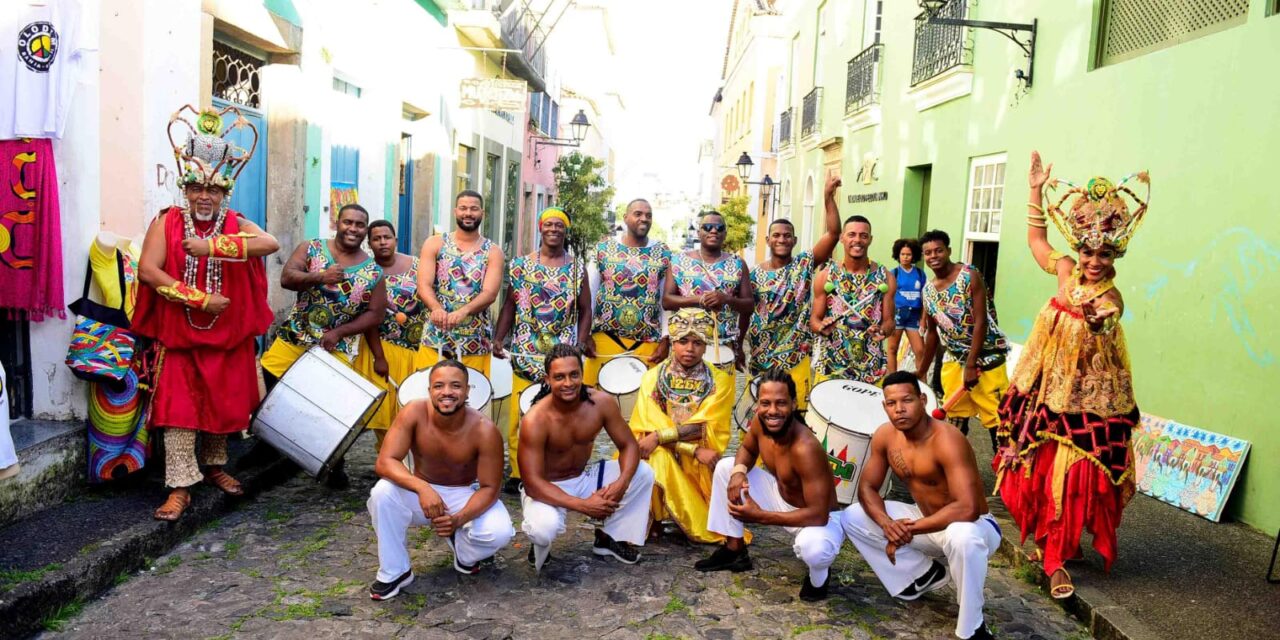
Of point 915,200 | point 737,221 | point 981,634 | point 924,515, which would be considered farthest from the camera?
point 737,221

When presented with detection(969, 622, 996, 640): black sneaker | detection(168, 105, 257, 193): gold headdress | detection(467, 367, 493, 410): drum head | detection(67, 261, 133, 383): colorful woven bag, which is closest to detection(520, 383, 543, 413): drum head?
detection(467, 367, 493, 410): drum head

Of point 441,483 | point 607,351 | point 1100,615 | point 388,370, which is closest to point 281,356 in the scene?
point 388,370

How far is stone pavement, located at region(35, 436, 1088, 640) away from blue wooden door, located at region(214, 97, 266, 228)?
3.55 meters

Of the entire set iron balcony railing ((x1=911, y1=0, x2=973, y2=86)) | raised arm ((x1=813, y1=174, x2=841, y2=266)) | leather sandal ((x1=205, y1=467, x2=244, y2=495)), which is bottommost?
leather sandal ((x1=205, y1=467, x2=244, y2=495))

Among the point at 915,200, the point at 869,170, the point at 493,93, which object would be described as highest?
the point at 493,93

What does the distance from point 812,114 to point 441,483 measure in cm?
1608

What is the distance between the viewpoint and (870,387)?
574cm

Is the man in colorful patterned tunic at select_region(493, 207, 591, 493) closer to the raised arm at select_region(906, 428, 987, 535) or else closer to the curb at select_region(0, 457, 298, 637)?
the curb at select_region(0, 457, 298, 637)

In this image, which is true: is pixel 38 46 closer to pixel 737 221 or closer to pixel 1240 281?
pixel 1240 281

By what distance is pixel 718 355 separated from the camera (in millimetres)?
5809

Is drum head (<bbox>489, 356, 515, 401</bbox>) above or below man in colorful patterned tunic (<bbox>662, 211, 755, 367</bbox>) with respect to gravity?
below

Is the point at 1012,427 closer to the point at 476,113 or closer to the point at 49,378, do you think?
the point at 49,378

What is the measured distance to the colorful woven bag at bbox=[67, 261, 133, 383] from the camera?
5148 mm

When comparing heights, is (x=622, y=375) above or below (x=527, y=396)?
above
